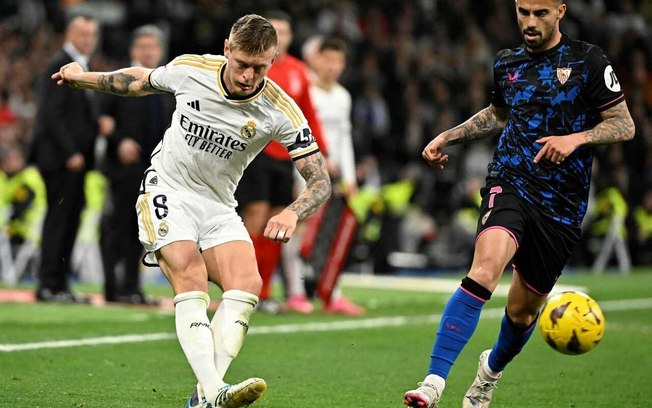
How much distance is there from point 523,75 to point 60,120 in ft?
21.2

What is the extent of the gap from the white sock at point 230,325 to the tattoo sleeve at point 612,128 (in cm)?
196

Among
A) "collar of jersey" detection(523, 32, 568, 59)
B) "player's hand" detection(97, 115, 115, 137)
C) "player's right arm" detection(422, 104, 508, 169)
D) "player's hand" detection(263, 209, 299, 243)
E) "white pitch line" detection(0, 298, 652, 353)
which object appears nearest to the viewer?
"player's hand" detection(263, 209, 299, 243)

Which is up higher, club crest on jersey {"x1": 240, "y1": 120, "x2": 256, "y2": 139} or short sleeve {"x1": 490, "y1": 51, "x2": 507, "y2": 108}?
short sleeve {"x1": 490, "y1": 51, "x2": 507, "y2": 108}

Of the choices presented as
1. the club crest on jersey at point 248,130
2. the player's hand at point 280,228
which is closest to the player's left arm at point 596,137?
the player's hand at point 280,228

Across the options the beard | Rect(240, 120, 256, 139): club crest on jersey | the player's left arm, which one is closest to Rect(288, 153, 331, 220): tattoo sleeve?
Rect(240, 120, 256, 139): club crest on jersey

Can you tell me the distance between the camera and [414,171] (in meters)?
21.4

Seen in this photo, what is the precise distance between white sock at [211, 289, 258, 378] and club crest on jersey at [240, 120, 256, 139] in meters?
0.82

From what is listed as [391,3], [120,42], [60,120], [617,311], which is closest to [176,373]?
[60,120]

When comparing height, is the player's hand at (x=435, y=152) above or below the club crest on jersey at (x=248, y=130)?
below

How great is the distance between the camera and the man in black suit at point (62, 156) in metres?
11.8

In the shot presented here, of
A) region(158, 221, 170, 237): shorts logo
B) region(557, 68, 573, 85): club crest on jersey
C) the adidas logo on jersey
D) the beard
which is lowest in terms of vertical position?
region(158, 221, 170, 237): shorts logo

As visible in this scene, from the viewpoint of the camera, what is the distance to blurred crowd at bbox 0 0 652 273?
64.4 feet

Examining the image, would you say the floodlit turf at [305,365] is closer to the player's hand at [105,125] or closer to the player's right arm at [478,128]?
the player's right arm at [478,128]

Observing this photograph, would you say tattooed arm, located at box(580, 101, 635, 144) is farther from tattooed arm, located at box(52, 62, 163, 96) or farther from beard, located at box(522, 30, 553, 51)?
tattooed arm, located at box(52, 62, 163, 96)
